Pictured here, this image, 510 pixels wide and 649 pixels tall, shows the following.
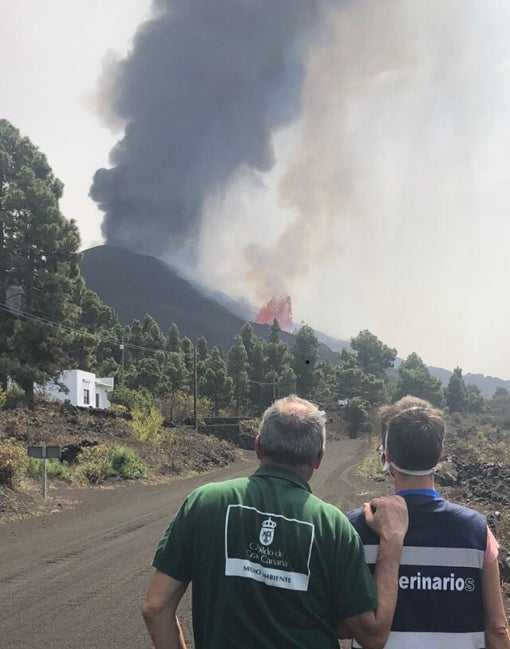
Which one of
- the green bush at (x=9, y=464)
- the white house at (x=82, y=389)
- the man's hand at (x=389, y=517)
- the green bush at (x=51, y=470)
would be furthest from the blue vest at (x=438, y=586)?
the white house at (x=82, y=389)

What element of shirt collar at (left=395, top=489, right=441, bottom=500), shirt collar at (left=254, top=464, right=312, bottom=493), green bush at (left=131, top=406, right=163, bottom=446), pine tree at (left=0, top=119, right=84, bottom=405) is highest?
pine tree at (left=0, top=119, right=84, bottom=405)

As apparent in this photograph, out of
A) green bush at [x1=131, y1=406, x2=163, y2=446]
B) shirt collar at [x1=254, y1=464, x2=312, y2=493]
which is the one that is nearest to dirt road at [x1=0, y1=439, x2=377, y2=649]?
shirt collar at [x1=254, y1=464, x2=312, y2=493]

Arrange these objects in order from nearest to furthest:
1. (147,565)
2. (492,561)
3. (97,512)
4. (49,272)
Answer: (492,561) → (147,565) → (97,512) → (49,272)

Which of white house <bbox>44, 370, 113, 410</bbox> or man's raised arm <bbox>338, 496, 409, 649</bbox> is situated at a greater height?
white house <bbox>44, 370, 113, 410</bbox>

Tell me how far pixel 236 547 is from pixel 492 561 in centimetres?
98

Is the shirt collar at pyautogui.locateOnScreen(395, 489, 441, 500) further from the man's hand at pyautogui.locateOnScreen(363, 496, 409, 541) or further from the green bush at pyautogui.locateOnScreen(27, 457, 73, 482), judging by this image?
the green bush at pyautogui.locateOnScreen(27, 457, 73, 482)

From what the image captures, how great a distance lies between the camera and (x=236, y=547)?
2.24m

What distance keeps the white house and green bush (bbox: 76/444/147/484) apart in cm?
2153

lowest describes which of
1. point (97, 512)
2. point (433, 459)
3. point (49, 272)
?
point (97, 512)

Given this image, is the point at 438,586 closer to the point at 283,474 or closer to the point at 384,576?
the point at 384,576

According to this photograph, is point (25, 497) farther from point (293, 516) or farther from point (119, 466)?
point (293, 516)

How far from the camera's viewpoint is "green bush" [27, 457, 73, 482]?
20656 millimetres

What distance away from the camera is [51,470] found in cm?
2188

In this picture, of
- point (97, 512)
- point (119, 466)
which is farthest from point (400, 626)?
point (119, 466)
